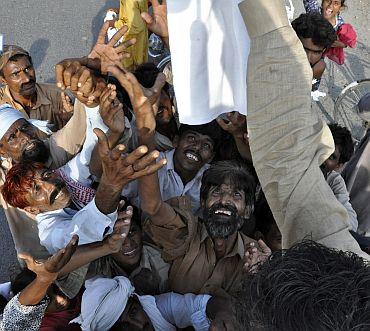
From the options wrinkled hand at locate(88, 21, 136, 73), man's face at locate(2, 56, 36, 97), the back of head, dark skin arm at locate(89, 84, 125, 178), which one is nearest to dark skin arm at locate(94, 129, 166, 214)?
dark skin arm at locate(89, 84, 125, 178)

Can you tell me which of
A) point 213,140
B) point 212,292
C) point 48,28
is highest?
point 48,28

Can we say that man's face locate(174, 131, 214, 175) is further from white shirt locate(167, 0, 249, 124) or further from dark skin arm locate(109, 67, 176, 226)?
white shirt locate(167, 0, 249, 124)

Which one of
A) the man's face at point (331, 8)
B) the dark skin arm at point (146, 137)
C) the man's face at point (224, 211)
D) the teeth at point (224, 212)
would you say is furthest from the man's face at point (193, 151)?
the man's face at point (331, 8)

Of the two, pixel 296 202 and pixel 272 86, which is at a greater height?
pixel 272 86

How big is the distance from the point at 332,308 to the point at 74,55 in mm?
4046

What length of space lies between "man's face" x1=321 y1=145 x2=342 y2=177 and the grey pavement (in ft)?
5.32

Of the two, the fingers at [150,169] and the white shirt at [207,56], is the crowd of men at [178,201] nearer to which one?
the fingers at [150,169]

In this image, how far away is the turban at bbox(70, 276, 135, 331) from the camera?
204 cm

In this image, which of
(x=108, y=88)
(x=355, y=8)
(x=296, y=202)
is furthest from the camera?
(x=355, y=8)

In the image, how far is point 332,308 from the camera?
0.96 m

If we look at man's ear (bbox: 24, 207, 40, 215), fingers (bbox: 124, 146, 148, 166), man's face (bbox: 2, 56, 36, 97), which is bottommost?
man's ear (bbox: 24, 207, 40, 215)

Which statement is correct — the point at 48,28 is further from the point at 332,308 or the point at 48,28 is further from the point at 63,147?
the point at 332,308

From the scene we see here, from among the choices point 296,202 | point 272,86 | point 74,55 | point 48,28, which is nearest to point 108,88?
point 272,86

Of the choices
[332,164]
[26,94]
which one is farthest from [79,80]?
[332,164]
